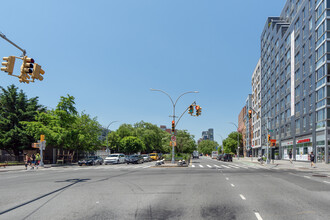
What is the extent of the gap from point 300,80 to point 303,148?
38.1 feet

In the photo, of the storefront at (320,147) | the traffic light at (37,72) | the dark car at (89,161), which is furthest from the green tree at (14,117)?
the storefront at (320,147)

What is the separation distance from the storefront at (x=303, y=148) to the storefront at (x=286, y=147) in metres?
4.18

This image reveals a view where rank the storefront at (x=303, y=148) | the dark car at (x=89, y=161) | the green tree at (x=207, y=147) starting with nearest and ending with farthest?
the dark car at (x=89, y=161) < the storefront at (x=303, y=148) < the green tree at (x=207, y=147)

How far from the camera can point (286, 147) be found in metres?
63.8

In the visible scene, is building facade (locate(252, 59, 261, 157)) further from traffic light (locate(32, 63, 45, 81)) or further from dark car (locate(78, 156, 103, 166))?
traffic light (locate(32, 63, 45, 81))

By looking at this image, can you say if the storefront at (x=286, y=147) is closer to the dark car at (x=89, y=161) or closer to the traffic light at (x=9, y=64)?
the dark car at (x=89, y=161)

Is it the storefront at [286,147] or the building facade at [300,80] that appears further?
the storefront at [286,147]

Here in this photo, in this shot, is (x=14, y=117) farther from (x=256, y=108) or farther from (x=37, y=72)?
(x=256, y=108)

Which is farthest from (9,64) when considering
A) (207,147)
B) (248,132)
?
(207,147)

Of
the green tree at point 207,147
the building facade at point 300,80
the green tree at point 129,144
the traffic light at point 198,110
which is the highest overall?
the building facade at point 300,80

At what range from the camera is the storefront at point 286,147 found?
60.2 m

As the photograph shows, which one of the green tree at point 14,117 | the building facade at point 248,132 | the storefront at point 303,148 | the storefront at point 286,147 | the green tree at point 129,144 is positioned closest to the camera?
the green tree at point 14,117

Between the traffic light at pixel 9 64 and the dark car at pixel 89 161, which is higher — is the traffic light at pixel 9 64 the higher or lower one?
the higher one

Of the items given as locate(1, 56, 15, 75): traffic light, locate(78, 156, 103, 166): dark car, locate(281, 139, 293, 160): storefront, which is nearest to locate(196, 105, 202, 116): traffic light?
locate(78, 156, 103, 166): dark car
